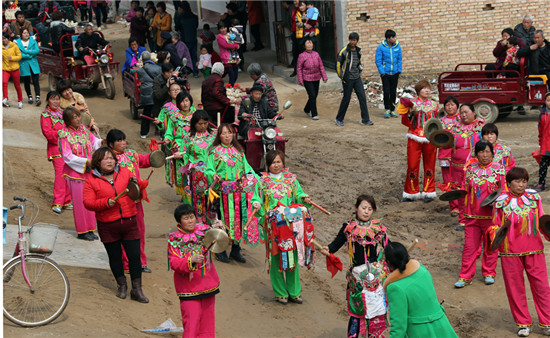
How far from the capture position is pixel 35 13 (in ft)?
95.6

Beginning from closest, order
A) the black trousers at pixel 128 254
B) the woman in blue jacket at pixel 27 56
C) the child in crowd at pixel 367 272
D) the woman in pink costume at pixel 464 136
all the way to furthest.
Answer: the child in crowd at pixel 367 272
the black trousers at pixel 128 254
the woman in pink costume at pixel 464 136
the woman in blue jacket at pixel 27 56

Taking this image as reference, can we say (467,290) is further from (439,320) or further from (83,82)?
(83,82)

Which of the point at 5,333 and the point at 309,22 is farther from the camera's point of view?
the point at 309,22

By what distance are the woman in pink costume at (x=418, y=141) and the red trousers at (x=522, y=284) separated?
437 cm

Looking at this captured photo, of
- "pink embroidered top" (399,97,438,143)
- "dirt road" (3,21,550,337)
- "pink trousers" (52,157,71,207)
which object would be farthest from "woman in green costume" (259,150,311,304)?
"pink trousers" (52,157,71,207)

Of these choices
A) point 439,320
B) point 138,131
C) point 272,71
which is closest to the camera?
point 439,320

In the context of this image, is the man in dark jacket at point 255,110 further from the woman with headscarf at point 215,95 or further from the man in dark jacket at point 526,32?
the man in dark jacket at point 526,32

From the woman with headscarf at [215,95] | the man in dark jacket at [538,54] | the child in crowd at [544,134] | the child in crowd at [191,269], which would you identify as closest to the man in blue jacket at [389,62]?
the man in dark jacket at [538,54]

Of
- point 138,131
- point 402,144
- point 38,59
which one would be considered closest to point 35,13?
point 38,59

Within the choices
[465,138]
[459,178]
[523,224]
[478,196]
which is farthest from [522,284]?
[465,138]

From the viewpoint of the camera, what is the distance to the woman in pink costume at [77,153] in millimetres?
10438

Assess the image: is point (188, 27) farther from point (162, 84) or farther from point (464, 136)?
point (464, 136)

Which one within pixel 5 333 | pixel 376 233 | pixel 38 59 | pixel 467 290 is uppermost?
pixel 38 59

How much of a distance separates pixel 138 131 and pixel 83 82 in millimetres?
3300
